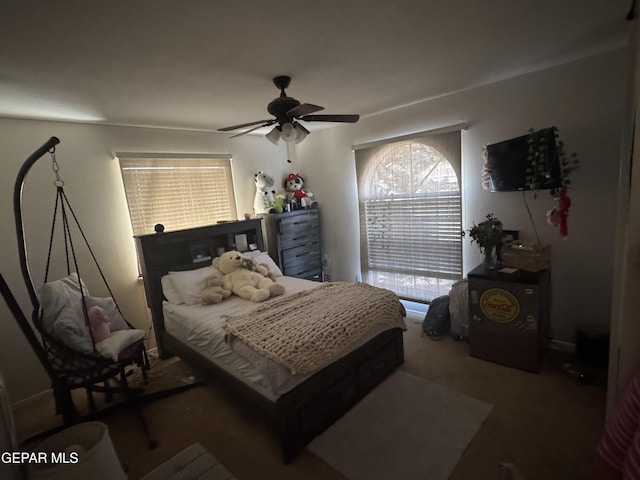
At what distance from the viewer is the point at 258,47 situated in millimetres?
1797

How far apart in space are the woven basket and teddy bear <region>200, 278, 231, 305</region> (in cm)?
260

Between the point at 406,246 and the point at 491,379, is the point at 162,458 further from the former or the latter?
the point at 406,246

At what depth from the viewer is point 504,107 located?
→ 2848 millimetres

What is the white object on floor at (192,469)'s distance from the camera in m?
1.54

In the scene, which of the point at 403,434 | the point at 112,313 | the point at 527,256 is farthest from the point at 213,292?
the point at 527,256

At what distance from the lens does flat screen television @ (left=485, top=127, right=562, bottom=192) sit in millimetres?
2530

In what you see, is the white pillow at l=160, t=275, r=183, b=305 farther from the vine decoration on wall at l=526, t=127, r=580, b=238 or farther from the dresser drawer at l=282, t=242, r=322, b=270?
the vine decoration on wall at l=526, t=127, r=580, b=238

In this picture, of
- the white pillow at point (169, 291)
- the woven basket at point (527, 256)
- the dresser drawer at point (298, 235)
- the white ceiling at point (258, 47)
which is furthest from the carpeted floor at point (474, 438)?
the white ceiling at point (258, 47)

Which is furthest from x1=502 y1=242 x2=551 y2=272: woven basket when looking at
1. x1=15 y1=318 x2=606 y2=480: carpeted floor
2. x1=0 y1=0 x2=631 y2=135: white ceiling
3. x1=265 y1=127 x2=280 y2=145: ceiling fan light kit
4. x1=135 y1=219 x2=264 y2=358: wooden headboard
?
x1=135 y1=219 x2=264 y2=358: wooden headboard

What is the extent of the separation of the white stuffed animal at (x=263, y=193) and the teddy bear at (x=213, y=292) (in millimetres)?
1300

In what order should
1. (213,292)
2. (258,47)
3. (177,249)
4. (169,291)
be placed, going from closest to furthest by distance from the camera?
(258,47), (213,292), (169,291), (177,249)

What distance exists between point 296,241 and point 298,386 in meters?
2.48

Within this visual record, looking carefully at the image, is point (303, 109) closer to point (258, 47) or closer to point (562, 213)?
point (258, 47)

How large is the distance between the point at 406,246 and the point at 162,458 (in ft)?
9.97
